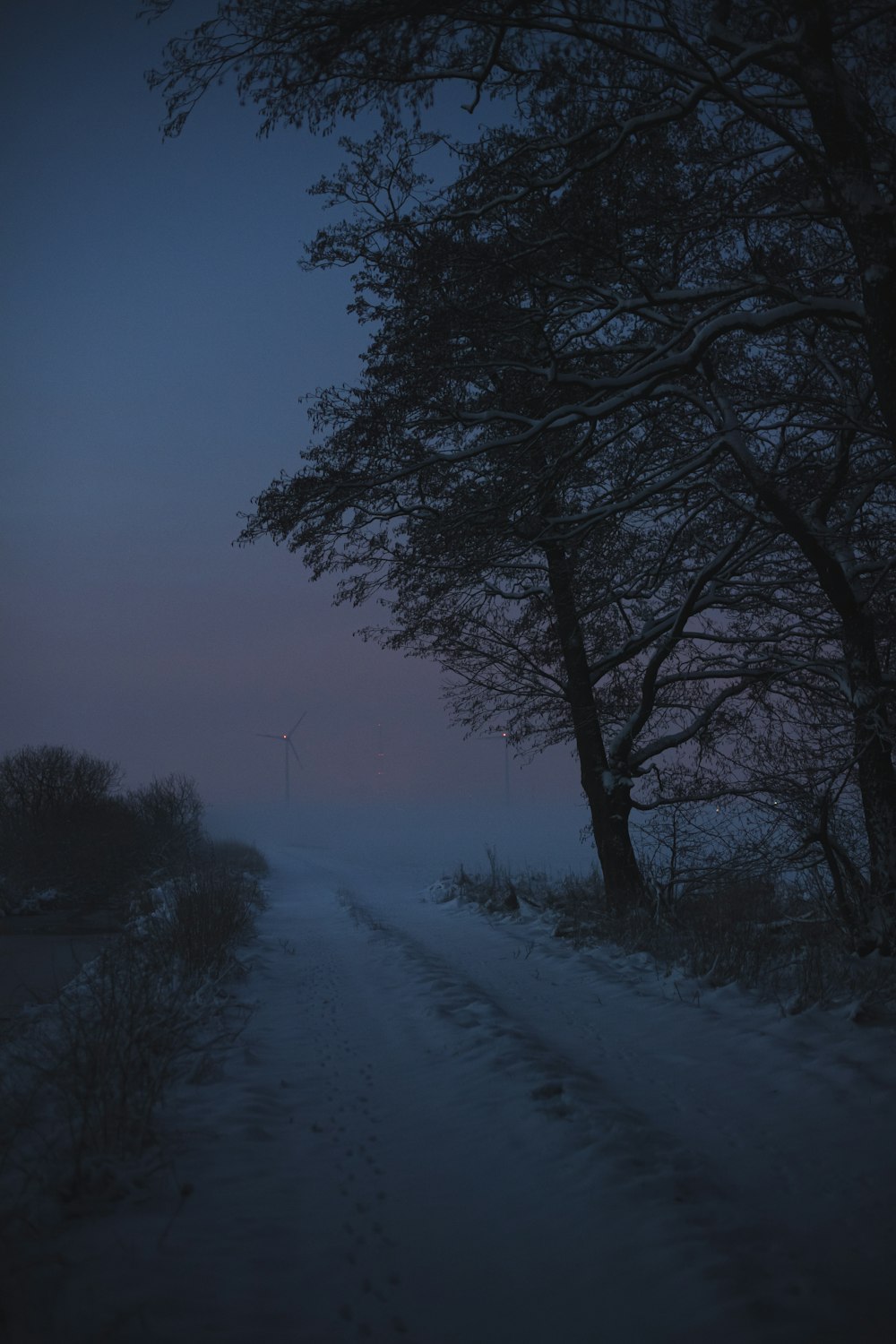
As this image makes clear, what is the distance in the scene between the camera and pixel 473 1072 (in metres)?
4.48

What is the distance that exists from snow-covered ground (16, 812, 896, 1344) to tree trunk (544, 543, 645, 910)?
407 centimetres

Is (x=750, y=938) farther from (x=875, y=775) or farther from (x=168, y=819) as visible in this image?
(x=168, y=819)

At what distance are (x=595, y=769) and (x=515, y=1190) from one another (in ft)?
25.7

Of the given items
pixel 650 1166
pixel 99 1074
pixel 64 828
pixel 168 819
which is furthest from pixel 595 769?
pixel 168 819

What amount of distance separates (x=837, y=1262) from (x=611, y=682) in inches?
320

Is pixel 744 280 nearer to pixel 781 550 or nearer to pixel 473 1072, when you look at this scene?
pixel 781 550

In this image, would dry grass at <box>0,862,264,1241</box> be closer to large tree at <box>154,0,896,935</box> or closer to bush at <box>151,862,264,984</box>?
bush at <box>151,862,264,984</box>

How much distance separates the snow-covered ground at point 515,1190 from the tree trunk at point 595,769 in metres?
4.07

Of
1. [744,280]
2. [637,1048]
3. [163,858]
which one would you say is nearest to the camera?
[637,1048]

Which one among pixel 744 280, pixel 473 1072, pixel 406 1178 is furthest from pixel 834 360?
pixel 406 1178

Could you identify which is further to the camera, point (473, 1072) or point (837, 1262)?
point (473, 1072)

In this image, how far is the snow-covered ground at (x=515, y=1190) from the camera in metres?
2.33

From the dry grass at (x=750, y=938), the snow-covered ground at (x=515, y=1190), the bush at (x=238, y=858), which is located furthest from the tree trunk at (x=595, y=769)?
the bush at (x=238, y=858)

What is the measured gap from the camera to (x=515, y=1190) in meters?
3.12
